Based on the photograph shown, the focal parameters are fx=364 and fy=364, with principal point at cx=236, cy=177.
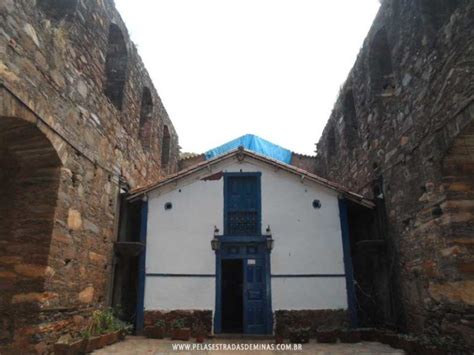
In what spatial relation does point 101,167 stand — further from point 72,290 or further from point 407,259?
point 407,259

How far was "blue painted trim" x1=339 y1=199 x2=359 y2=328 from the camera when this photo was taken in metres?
8.04

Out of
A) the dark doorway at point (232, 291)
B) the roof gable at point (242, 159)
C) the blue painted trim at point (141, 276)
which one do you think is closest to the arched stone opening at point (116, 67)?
A: the roof gable at point (242, 159)

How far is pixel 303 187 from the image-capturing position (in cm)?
903

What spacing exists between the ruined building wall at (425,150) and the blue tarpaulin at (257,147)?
7.90 meters

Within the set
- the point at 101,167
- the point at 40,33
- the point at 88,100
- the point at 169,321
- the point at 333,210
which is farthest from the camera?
the point at 333,210

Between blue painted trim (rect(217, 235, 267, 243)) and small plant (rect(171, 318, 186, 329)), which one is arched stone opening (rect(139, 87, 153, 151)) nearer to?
blue painted trim (rect(217, 235, 267, 243))

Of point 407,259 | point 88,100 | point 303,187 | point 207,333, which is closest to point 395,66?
point 303,187

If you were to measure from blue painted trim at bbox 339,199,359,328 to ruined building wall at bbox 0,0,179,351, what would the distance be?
527 centimetres

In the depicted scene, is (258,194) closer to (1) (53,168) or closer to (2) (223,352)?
(2) (223,352)

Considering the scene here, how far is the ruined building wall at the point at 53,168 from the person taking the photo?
502 centimetres

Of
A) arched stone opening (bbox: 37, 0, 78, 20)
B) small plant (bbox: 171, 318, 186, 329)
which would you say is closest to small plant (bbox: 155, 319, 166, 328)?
small plant (bbox: 171, 318, 186, 329)

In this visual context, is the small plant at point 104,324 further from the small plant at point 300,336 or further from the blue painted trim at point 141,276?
the small plant at point 300,336

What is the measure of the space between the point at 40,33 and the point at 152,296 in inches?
225

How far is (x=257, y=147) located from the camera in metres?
17.0
